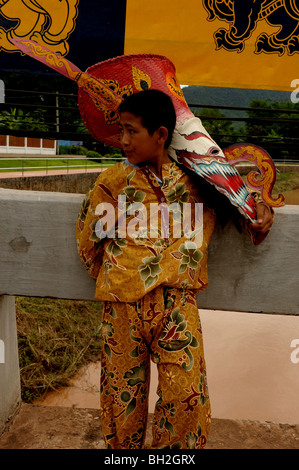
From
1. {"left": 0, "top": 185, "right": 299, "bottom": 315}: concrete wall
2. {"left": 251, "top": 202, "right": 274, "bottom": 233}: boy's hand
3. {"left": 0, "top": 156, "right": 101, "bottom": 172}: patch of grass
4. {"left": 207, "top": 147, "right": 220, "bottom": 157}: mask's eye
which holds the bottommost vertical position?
{"left": 0, "top": 185, "right": 299, "bottom": 315}: concrete wall

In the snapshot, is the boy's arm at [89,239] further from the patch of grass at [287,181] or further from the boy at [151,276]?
the patch of grass at [287,181]

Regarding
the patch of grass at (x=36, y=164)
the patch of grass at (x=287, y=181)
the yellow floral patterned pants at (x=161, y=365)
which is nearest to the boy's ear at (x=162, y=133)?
the yellow floral patterned pants at (x=161, y=365)

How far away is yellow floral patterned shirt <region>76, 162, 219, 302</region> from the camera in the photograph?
4.61ft

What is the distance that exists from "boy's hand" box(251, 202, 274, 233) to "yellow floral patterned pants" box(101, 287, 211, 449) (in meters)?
0.31

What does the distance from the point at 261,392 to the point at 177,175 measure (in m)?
2.09

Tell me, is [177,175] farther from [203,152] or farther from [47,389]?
[47,389]

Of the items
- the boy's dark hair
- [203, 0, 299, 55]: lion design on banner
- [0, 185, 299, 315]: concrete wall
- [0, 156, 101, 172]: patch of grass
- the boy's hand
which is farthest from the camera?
[0, 156, 101, 172]: patch of grass

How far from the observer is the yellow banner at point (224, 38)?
8.56 ft

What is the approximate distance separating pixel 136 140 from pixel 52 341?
2381 mm

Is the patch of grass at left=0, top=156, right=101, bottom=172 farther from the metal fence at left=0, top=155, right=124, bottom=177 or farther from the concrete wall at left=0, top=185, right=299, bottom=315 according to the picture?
the concrete wall at left=0, top=185, right=299, bottom=315

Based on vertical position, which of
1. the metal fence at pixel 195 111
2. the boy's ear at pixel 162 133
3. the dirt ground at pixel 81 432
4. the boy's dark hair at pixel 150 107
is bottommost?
the dirt ground at pixel 81 432

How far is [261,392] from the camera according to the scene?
9.87ft

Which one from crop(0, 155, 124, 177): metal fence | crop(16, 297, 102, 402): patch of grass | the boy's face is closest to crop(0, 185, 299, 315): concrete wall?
the boy's face

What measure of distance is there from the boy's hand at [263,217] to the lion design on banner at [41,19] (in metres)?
1.86
